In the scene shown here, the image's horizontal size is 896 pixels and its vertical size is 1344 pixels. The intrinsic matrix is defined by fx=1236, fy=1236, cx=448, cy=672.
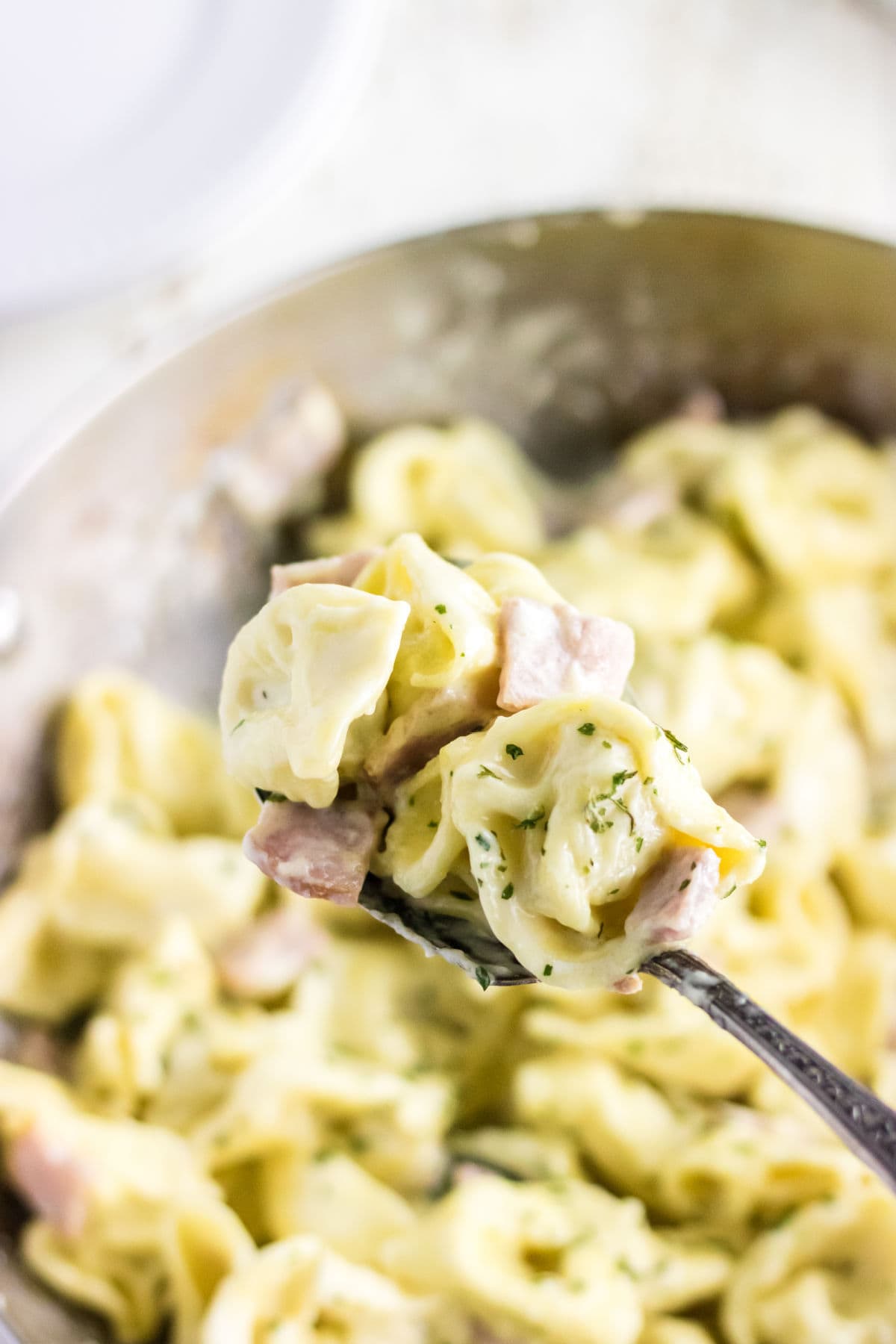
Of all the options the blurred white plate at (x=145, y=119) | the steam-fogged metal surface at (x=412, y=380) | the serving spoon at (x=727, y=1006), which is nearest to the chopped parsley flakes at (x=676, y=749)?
the serving spoon at (x=727, y=1006)

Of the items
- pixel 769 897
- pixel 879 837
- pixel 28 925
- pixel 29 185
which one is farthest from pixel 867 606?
pixel 29 185

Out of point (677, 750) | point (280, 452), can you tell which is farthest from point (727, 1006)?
point (280, 452)

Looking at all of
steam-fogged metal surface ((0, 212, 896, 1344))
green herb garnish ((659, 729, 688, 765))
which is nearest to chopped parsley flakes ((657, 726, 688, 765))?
green herb garnish ((659, 729, 688, 765))

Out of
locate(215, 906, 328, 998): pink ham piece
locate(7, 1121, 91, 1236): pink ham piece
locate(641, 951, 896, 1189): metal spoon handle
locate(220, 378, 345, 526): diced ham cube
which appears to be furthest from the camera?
locate(220, 378, 345, 526): diced ham cube

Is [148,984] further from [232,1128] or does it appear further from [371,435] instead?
[371,435]

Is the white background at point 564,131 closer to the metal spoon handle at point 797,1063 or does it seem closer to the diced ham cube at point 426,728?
the diced ham cube at point 426,728

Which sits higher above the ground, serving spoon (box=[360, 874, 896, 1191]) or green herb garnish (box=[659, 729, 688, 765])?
green herb garnish (box=[659, 729, 688, 765])

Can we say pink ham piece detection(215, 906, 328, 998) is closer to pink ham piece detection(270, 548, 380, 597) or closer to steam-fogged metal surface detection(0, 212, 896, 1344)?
steam-fogged metal surface detection(0, 212, 896, 1344)
